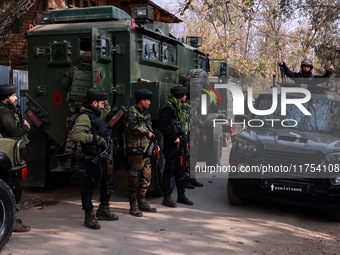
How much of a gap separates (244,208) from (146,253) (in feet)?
8.50

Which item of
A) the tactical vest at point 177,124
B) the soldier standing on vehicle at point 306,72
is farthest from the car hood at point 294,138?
the soldier standing on vehicle at point 306,72

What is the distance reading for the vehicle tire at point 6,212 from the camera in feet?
15.0

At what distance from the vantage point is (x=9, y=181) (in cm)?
492

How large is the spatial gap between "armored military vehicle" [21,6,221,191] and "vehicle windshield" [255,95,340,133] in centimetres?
207

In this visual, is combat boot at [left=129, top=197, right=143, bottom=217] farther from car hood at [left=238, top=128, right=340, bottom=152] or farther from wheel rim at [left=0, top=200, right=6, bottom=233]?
wheel rim at [left=0, top=200, right=6, bottom=233]

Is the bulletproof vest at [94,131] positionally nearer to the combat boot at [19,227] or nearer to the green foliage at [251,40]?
the combat boot at [19,227]

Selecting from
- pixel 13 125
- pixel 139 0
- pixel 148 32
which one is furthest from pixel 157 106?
pixel 139 0

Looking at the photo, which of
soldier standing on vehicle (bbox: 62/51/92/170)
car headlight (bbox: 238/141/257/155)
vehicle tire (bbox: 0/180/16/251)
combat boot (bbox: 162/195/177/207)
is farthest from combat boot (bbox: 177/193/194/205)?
vehicle tire (bbox: 0/180/16/251)

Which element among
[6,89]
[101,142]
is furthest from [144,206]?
[6,89]

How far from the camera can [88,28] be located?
6.89 m

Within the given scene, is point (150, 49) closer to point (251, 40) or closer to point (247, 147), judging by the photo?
point (247, 147)

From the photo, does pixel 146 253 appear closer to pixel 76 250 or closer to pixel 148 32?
pixel 76 250

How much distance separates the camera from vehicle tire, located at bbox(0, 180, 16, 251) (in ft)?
15.0

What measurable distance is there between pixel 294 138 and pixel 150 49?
294 cm
